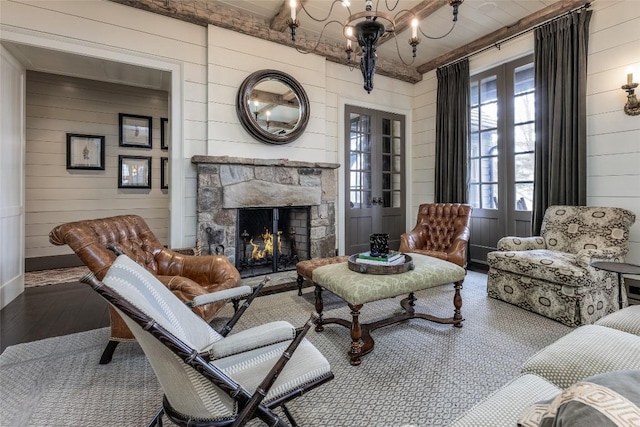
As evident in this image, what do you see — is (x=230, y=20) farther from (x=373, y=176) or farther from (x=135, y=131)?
(x=373, y=176)

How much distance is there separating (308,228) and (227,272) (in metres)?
1.87

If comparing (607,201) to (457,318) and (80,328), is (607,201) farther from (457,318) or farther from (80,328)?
(80,328)

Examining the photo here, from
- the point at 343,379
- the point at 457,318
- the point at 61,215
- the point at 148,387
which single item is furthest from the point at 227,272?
the point at 61,215

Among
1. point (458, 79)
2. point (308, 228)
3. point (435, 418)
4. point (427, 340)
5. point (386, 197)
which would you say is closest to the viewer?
point (435, 418)

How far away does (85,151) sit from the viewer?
470 cm

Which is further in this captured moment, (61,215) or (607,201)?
(61,215)

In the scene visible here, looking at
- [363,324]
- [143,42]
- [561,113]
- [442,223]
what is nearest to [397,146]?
[442,223]

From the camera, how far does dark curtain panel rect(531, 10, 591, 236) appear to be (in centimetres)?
333

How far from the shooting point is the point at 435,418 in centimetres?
150

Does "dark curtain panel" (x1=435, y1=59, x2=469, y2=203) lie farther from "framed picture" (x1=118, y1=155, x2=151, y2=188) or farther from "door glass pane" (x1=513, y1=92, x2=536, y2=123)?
"framed picture" (x1=118, y1=155, x2=151, y2=188)

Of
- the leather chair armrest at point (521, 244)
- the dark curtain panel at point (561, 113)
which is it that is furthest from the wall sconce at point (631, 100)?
the leather chair armrest at point (521, 244)

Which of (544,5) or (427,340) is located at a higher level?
(544,5)

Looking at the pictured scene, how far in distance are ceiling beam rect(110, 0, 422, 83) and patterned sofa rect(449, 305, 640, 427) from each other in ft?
9.52

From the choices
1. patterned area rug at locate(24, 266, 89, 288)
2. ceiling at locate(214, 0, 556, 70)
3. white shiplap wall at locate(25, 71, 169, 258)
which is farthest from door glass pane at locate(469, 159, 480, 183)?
patterned area rug at locate(24, 266, 89, 288)
